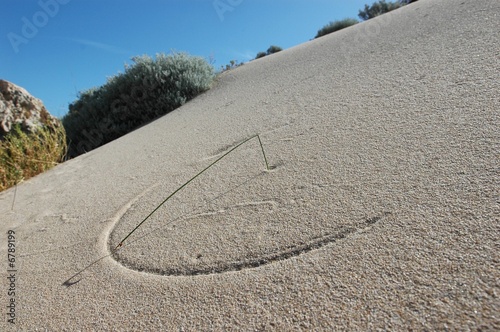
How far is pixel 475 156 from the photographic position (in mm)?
1136

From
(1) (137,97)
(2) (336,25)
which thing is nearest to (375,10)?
(2) (336,25)

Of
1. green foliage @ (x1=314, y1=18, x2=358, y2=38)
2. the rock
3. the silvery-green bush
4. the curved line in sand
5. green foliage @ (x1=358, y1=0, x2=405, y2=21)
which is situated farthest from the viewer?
green foliage @ (x1=358, y1=0, x2=405, y2=21)

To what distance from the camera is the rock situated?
363cm

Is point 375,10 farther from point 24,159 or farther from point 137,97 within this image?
point 24,159

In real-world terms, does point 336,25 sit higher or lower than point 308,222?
higher

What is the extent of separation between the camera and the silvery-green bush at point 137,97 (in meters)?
4.56

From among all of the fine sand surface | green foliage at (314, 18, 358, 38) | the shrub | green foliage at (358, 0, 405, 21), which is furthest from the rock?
green foliage at (358, 0, 405, 21)

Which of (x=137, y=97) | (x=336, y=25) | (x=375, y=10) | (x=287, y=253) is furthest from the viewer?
(x=375, y=10)

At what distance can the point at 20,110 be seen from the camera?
3.81 metres

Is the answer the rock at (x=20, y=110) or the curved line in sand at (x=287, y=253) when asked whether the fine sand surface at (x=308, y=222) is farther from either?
the rock at (x=20, y=110)

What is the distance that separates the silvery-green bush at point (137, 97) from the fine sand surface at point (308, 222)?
2.35 m

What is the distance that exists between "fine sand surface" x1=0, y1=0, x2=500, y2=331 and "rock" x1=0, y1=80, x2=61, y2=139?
65.4 inches

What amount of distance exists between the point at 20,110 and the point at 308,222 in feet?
12.9

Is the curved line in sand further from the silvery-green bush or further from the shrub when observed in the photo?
the silvery-green bush
